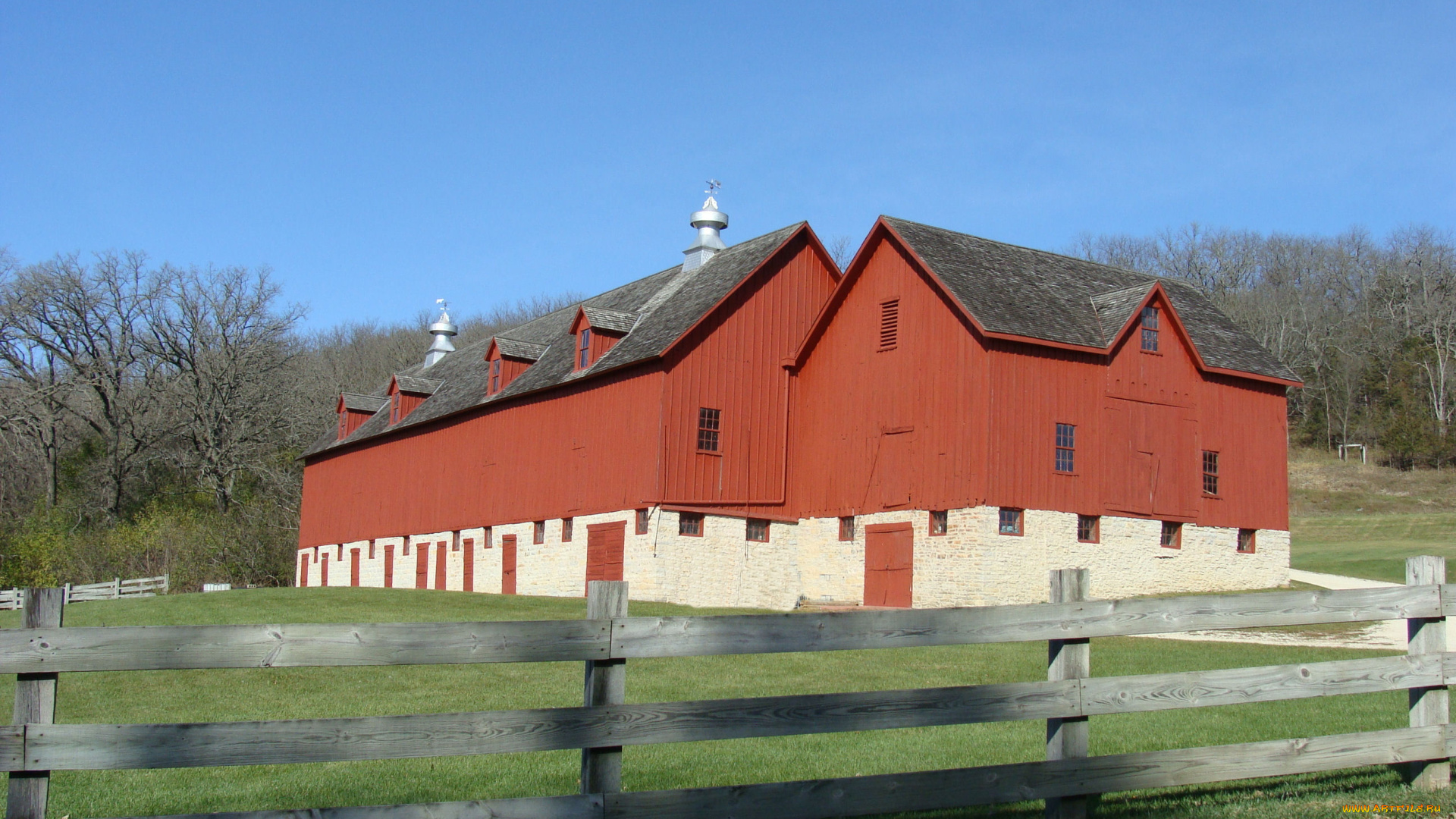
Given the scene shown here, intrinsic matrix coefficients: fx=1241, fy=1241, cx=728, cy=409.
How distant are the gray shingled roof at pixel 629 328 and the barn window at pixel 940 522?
791cm

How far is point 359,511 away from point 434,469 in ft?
25.9

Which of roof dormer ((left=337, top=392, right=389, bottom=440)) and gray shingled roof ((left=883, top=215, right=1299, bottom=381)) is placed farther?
roof dormer ((left=337, top=392, right=389, bottom=440))

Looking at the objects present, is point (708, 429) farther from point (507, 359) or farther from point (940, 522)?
point (507, 359)

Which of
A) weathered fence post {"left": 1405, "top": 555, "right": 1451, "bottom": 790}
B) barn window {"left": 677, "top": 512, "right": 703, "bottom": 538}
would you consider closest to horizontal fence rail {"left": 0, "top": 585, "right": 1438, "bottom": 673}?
weathered fence post {"left": 1405, "top": 555, "right": 1451, "bottom": 790}

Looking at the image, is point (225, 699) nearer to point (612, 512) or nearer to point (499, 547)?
point (612, 512)

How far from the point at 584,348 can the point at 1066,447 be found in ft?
44.9

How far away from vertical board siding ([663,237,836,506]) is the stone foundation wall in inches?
39.1

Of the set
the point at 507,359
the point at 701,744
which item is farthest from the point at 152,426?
the point at 701,744

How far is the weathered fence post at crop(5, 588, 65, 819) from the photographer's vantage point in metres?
5.49

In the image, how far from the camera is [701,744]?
10.8 m

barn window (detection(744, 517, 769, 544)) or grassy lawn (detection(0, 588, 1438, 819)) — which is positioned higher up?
barn window (detection(744, 517, 769, 544))

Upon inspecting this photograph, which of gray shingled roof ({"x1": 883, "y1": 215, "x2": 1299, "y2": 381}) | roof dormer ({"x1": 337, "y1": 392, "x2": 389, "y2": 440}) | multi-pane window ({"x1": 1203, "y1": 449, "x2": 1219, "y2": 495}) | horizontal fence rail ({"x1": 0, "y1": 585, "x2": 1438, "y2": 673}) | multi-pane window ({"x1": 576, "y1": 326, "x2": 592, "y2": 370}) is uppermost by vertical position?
gray shingled roof ({"x1": 883, "y1": 215, "x2": 1299, "y2": 381})

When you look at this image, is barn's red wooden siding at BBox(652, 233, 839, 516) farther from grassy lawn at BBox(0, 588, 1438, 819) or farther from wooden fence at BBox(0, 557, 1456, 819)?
wooden fence at BBox(0, 557, 1456, 819)

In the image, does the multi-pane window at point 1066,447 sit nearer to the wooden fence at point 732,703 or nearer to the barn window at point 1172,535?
the barn window at point 1172,535
